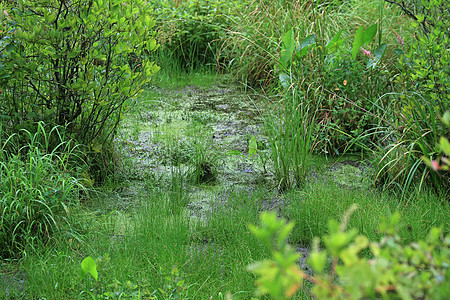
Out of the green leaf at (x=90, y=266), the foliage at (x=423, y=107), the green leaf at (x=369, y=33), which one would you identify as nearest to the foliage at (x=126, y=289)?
the green leaf at (x=90, y=266)

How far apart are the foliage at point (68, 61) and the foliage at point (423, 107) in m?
1.93

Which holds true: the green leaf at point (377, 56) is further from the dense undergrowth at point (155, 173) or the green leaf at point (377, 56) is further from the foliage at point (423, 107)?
the foliage at point (423, 107)

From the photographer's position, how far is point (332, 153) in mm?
4586

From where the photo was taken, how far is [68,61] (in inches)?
129

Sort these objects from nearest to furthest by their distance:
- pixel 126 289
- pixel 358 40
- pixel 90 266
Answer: pixel 90 266
pixel 126 289
pixel 358 40

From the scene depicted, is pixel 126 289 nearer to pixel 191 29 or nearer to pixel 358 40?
pixel 358 40

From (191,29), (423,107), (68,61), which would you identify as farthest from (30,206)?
(191,29)

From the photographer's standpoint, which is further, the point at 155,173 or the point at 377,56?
the point at 377,56

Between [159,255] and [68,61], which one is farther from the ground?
[68,61]

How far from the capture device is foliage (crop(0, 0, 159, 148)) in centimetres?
314

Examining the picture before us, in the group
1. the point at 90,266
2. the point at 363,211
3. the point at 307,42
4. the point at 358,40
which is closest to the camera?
the point at 90,266

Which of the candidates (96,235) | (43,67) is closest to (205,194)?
(96,235)

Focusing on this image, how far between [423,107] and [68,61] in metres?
2.60

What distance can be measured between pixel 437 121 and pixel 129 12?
236 centimetres
